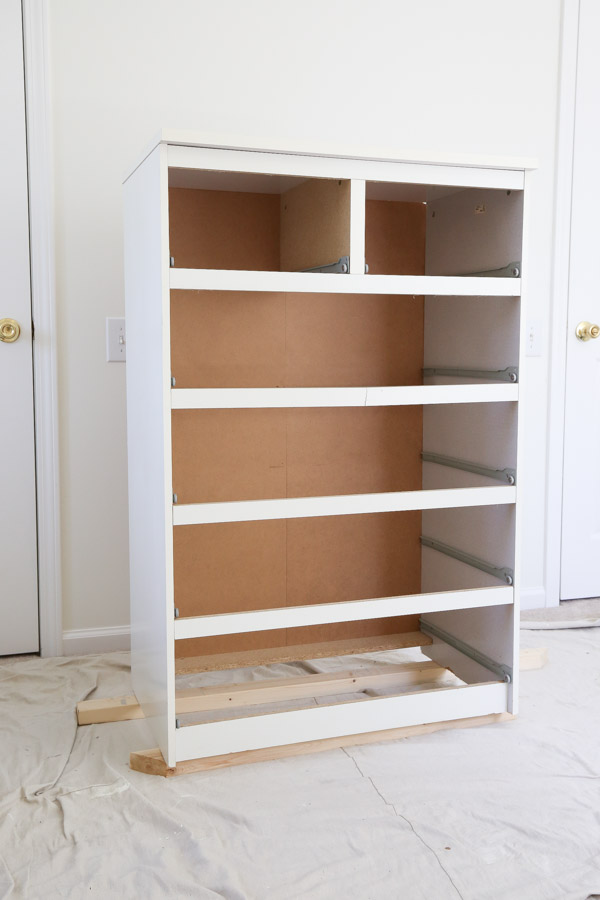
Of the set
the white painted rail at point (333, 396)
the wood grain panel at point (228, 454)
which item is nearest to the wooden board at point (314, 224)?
the white painted rail at point (333, 396)

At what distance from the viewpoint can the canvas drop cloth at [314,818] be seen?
1.35 m

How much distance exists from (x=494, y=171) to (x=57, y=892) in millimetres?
1547

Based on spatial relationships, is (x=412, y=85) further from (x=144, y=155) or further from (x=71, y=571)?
(x=71, y=571)

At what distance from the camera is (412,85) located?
7.95ft

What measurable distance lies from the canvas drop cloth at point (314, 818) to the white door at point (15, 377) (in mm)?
347

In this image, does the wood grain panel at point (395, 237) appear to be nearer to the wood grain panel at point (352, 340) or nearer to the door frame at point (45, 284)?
the wood grain panel at point (352, 340)

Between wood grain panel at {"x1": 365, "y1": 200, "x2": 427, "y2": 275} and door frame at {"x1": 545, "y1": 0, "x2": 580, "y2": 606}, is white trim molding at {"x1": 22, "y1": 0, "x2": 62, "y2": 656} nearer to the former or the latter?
wood grain panel at {"x1": 365, "y1": 200, "x2": 427, "y2": 275}

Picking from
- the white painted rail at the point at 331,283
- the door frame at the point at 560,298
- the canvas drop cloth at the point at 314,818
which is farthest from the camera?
the door frame at the point at 560,298

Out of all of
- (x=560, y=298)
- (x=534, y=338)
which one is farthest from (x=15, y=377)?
(x=560, y=298)

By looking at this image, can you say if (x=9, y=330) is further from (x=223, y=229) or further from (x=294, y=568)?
(x=294, y=568)

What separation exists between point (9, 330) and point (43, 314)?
0.09m

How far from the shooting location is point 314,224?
6.07 feet

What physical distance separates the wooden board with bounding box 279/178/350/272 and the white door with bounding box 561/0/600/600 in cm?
106

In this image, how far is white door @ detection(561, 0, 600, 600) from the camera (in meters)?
2.61
